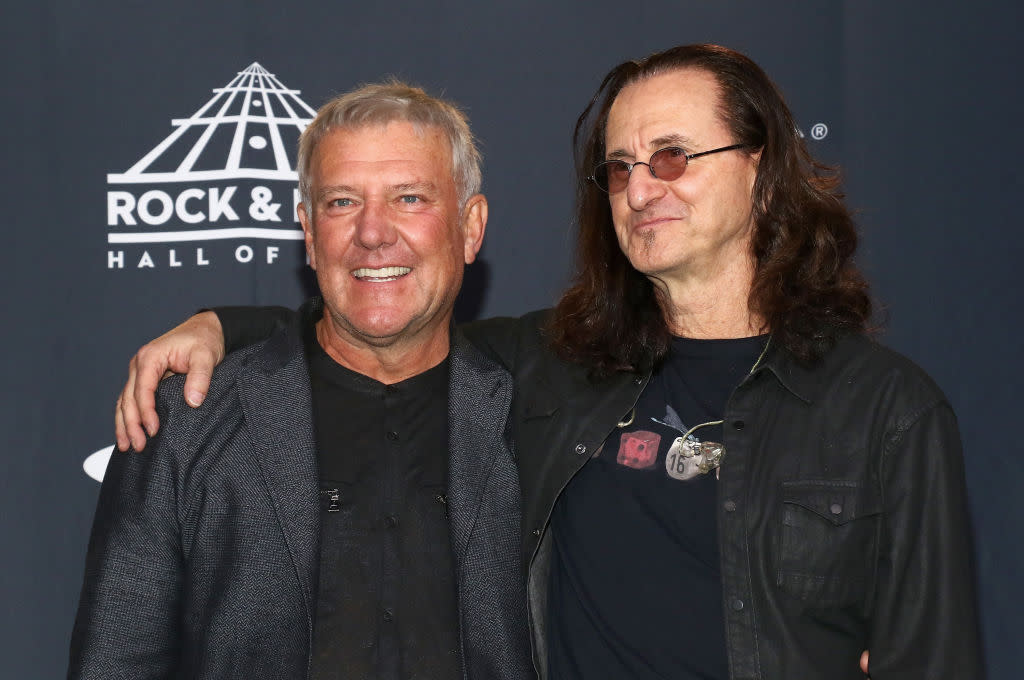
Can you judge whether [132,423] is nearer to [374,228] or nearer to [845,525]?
[374,228]

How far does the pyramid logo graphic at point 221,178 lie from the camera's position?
10.8ft

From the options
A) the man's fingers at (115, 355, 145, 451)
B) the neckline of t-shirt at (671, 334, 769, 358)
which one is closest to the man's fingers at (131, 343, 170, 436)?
the man's fingers at (115, 355, 145, 451)

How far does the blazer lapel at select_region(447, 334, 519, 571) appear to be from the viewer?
2.20m

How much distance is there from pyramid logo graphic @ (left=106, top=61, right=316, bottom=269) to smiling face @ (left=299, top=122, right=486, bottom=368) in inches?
40.1

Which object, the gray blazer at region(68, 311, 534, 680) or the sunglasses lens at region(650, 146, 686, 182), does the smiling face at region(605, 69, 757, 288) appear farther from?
the gray blazer at region(68, 311, 534, 680)

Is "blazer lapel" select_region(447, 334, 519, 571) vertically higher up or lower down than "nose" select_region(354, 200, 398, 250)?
lower down

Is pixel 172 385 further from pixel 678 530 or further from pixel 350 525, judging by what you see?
pixel 678 530

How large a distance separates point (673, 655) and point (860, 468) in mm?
551

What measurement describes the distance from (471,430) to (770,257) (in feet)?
2.72

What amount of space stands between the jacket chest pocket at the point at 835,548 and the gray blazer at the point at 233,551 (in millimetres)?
675

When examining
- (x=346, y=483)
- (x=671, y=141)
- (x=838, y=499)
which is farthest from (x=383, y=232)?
(x=838, y=499)

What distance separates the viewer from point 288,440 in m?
2.18

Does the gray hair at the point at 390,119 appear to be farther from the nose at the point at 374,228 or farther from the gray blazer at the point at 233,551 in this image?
the gray blazer at the point at 233,551

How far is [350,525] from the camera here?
2150mm
